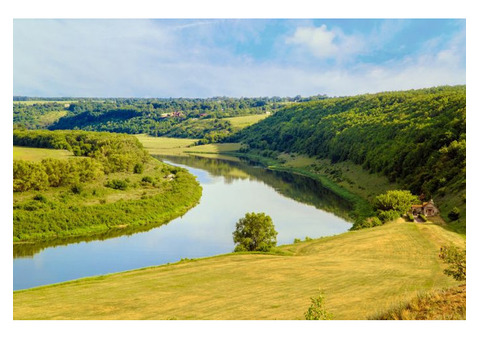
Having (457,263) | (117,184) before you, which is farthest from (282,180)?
(457,263)

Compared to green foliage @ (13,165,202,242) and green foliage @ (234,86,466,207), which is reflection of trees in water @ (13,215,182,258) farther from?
green foliage @ (234,86,466,207)

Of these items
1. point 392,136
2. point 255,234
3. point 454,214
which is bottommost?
point 255,234

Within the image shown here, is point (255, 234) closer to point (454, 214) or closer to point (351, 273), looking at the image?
point (351, 273)

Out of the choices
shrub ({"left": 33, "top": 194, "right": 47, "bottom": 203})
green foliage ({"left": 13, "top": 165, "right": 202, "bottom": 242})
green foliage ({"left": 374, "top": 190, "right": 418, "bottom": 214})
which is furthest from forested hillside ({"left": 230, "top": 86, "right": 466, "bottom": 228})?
shrub ({"left": 33, "top": 194, "right": 47, "bottom": 203})

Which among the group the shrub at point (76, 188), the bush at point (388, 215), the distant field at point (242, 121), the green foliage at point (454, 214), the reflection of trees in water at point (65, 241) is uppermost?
the distant field at point (242, 121)

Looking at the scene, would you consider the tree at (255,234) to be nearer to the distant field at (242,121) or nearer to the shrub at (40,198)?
the shrub at (40,198)

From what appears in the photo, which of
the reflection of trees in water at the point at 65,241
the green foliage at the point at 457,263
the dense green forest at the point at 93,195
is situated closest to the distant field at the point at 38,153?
the dense green forest at the point at 93,195

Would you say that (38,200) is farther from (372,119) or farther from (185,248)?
(372,119)
